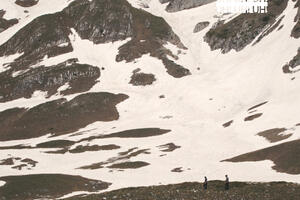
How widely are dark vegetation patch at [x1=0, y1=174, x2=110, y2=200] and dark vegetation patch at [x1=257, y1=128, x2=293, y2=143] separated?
37603 millimetres

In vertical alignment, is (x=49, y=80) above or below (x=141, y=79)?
above

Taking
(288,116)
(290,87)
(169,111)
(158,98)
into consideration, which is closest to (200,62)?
(158,98)

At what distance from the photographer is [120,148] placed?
342 feet

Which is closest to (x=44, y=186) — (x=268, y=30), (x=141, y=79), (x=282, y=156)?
(x=282, y=156)

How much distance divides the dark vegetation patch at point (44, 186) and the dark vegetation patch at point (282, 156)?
2704 centimetres

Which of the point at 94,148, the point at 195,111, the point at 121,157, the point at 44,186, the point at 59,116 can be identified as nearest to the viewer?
the point at 44,186

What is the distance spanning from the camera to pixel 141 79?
172 metres

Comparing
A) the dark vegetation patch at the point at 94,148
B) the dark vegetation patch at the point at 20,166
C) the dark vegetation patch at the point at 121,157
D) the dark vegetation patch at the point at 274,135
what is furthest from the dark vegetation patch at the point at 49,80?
the dark vegetation patch at the point at 274,135

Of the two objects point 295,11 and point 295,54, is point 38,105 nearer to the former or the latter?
point 295,54

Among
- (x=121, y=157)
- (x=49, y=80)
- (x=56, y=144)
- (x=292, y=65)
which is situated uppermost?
(x=49, y=80)

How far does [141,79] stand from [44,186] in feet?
358

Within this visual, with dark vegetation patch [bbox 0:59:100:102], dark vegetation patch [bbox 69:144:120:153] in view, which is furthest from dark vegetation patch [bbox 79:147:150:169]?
Result: dark vegetation patch [bbox 0:59:100:102]

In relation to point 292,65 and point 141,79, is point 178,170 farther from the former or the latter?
point 141,79

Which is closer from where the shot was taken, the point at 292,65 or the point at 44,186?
the point at 44,186
